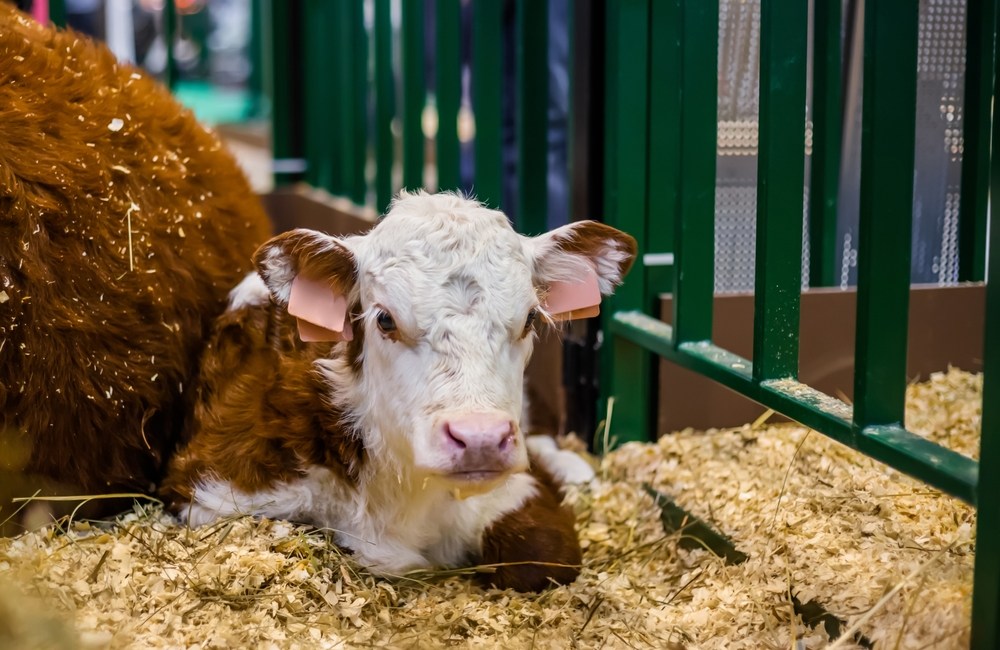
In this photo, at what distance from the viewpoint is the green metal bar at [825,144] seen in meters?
3.38

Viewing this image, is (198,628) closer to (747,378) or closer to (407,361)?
(407,361)

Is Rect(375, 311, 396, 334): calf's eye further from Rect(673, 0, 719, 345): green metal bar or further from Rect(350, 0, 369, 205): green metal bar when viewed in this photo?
Rect(350, 0, 369, 205): green metal bar

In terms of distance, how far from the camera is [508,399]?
2.33 metres

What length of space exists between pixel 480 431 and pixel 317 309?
602 millimetres

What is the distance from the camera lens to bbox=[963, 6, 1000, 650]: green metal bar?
1848mm

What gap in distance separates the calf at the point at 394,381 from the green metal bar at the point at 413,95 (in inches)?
73.0

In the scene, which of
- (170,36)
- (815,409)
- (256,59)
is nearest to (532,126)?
(815,409)

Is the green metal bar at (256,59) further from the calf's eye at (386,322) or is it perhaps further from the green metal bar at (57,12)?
the calf's eye at (386,322)

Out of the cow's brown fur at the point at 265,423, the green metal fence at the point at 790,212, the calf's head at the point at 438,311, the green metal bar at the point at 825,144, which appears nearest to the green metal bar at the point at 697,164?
the green metal fence at the point at 790,212

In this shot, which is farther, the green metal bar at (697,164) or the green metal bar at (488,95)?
the green metal bar at (488,95)

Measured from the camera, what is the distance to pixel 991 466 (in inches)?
73.5

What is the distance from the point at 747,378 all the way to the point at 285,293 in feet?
3.74

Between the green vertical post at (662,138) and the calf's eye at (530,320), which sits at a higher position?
the green vertical post at (662,138)

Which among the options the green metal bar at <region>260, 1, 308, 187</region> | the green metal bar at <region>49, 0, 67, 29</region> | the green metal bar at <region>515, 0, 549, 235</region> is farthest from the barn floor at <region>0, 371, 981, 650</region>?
the green metal bar at <region>260, 1, 308, 187</region>
